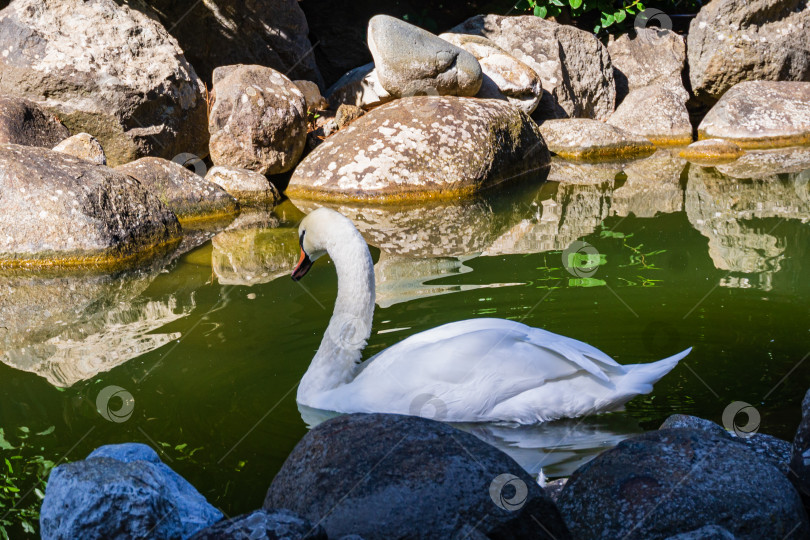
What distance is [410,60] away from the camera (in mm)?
10922

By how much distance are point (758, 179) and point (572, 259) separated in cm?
456

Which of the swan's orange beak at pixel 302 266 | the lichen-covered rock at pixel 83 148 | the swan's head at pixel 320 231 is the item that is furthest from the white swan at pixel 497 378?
the lichen-covered rock at pixel 83 148

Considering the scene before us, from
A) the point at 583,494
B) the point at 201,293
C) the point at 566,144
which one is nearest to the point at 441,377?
the point at 583,494

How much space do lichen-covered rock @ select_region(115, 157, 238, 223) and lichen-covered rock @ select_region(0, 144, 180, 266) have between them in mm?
1009

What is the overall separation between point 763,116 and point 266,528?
12038 mm

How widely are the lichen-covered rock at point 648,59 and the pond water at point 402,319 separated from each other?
625 cm

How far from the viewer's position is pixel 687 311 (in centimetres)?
500

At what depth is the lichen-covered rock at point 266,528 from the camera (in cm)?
231

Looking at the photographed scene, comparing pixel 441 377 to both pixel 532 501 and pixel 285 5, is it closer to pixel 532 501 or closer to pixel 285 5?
pixel 532 501

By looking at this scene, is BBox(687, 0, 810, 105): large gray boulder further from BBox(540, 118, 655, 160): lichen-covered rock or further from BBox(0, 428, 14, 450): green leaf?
BBox(0, 428, 14, 450): green leaf

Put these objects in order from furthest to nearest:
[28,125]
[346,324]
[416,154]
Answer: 1. [416,154]
2. [28,125]
3. [346,324]

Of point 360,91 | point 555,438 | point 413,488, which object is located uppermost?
point 413,488

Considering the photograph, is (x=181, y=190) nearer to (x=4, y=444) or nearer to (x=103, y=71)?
(x=103, y=71)

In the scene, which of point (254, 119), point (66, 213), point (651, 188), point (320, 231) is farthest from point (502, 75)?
point (320, 231)
